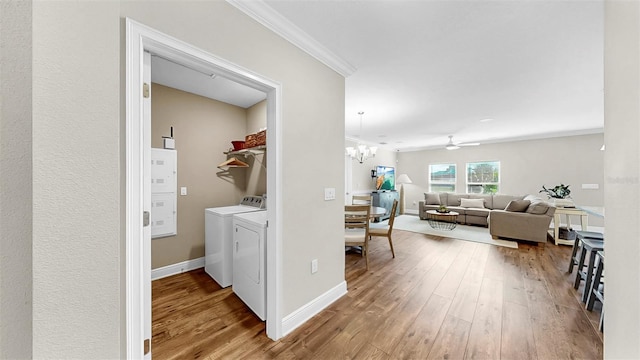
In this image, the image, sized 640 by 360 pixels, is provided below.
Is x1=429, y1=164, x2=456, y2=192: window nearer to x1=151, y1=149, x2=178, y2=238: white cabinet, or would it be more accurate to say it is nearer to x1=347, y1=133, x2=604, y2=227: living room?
x1=347, y1=133, x2=604, y2=227: living room

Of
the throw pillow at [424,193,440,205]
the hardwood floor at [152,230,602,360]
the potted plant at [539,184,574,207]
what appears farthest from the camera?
the throw pillow at [424,193,440,205]

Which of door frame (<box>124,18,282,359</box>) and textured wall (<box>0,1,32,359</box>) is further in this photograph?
door frame (<box>124,18,282,359</box>)

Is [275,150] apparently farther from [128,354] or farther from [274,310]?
[128,354]

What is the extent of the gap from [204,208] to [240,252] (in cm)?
139

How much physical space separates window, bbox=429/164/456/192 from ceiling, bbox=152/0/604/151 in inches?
145

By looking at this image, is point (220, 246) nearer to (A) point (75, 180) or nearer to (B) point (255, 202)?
(B) point (255, 202)

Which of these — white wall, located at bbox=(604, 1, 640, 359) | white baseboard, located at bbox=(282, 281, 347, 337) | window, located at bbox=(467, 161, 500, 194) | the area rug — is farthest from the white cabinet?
window, located at bbox=(467, 161, 500, 194)

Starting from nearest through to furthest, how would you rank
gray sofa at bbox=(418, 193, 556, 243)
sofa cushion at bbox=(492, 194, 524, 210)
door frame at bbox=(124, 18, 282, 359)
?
door frame at bbox=(124, 18, 282, 359) → gray sofa at bbox=(418, 193, 556, 243) → sofa cushion at bbox=(492, 194, 524, 210)

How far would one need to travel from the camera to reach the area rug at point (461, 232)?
14.9ft

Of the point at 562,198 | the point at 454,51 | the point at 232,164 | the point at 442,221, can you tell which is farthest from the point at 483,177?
the point at 232,164

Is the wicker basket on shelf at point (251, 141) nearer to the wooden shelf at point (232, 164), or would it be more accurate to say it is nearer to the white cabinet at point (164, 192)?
the wooden shelf at point (232, 164)

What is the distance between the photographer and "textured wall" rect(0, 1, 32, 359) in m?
0.65

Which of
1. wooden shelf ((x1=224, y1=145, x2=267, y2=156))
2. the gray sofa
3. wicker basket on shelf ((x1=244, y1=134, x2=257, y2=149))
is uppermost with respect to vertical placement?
wicker basket on shelf ((x1=244, y1=134, x2=257, y2=149))

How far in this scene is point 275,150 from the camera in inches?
67.3
